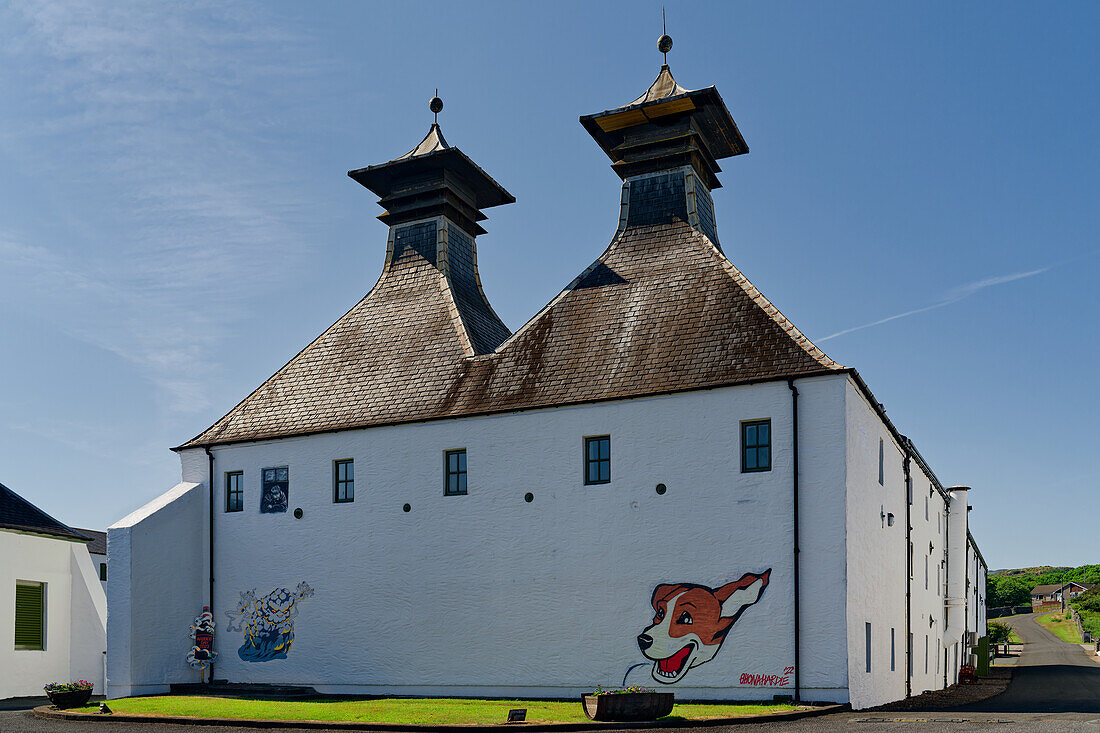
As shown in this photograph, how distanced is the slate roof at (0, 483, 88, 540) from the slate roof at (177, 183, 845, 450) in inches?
227

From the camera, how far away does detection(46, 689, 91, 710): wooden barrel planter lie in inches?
877

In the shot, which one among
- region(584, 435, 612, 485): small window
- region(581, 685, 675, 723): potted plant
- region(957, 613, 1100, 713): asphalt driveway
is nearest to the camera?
region(581, 685, 675, 723): potted plant

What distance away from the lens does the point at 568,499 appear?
22000 mm

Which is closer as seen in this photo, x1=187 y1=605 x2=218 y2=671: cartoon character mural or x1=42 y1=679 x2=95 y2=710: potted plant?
x1=42 y1=679 x2=95 y2=710: potted plant

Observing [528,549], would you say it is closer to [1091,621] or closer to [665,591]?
[665,591]

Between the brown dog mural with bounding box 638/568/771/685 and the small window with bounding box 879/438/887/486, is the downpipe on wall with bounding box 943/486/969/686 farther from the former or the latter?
the brown dog mural with bounding box 638/568/771/685

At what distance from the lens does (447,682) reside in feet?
74.6

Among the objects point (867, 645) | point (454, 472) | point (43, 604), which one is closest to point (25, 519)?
point (43, 604)

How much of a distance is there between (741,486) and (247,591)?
13.2m

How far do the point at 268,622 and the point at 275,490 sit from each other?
3330 millimetres

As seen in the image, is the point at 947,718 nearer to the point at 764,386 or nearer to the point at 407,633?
the point at 764,386

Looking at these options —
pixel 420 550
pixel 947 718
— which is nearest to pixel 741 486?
pixel 947 718

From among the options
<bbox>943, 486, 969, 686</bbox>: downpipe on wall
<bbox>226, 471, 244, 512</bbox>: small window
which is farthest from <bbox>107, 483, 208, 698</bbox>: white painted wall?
<bbox>943, 486, 969, 686</bbox>: downpipe on wall

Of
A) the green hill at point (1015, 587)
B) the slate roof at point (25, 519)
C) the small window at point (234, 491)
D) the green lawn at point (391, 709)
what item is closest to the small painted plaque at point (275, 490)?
the small window at point (234, 491)
